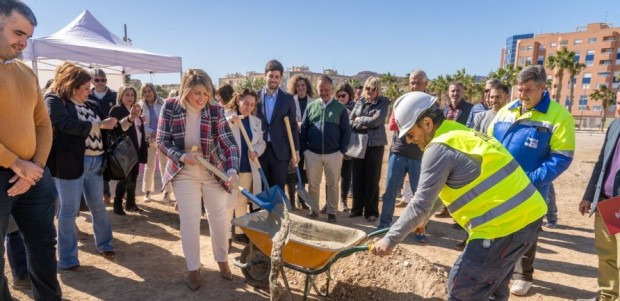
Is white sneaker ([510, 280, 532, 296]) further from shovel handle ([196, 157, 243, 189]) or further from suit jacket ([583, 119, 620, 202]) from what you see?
shovel handle ([196, 157, 243, 189])

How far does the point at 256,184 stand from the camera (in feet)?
14.2

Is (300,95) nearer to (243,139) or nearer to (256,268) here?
(243,139)

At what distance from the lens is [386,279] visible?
3248 mm

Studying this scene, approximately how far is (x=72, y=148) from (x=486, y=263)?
3.38 meters

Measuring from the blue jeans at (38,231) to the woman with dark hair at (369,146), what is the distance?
12.1 ft

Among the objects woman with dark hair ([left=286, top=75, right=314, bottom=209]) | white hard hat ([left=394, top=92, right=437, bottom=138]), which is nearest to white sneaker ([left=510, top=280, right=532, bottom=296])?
white hard hat ([left=394, top=92, right=437, bottom=138])

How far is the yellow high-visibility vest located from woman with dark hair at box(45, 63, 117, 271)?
3.06 metres

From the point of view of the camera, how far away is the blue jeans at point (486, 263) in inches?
77.0

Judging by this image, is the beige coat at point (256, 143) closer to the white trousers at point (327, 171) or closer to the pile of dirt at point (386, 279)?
the white trousers at point (327, 171)

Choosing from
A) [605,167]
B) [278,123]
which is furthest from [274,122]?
[605,167]

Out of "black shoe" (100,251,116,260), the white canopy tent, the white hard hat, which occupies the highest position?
the white canopy tent

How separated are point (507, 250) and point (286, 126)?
3053 mm

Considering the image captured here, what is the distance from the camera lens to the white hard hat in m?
1.95

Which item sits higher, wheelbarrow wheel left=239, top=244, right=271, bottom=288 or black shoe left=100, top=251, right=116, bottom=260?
wheelbarrow wheel left=239, top=244, right=271, bottom=288
